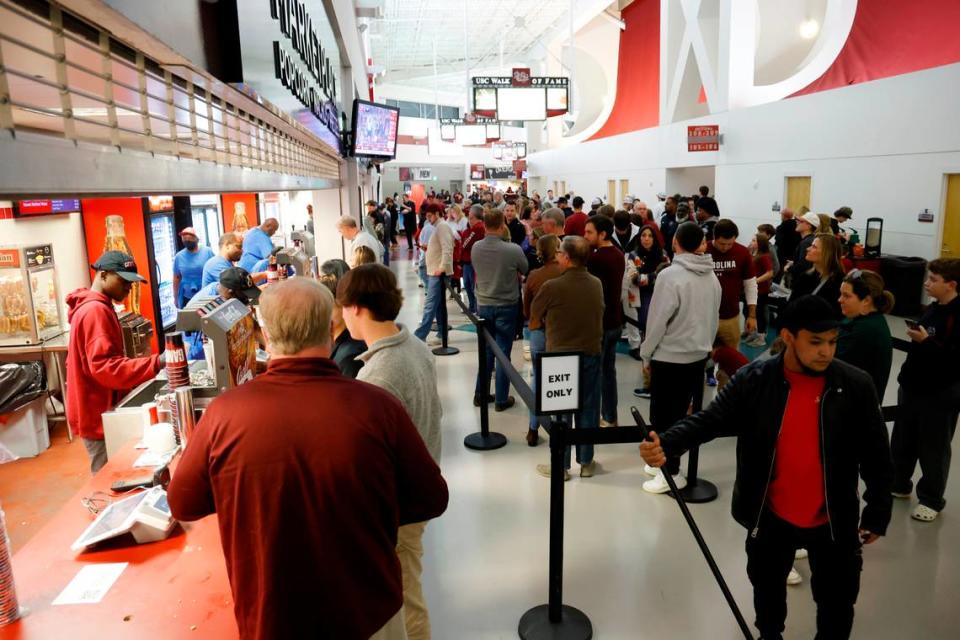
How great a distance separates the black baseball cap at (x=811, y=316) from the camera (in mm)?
2234

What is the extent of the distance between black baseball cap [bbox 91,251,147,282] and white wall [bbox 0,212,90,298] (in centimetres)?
309

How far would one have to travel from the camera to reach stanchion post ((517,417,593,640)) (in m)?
2.90

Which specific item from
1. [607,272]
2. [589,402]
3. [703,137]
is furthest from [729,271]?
[703,137]

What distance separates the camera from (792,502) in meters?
2.40

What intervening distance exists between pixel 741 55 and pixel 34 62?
1395 centimetres

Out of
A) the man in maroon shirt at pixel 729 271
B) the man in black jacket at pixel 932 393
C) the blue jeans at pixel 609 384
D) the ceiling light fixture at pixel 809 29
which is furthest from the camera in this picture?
the ceiling light fixture at pixel 809 29

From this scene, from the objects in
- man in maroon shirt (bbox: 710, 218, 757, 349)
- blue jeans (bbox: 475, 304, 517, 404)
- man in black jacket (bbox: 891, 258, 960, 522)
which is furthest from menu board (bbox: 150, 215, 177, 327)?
man in black jacket (bbox: 891, 258, 960, 522)

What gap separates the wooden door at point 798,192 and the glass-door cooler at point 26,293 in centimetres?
1116

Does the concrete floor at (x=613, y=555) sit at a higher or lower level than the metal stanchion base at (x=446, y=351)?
lower

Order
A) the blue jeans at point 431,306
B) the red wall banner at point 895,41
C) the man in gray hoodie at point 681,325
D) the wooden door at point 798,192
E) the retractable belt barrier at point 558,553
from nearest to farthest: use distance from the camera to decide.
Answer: the retractable belt barrier at point 558,553 → the man in gray hoodie at point 681,325 → the blue jeans at point 431,306 → the red wall banner at point 895,41 → the wooden door at point 798,192

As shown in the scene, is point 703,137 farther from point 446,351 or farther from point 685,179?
point 446,351

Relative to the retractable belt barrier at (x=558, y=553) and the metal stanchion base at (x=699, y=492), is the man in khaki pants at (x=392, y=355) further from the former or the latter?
the metal stanchion base at (x=699, y=492)

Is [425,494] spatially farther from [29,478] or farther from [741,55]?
[741,55]

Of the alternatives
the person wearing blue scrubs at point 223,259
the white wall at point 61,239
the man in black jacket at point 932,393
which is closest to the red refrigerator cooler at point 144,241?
the white wall at point 61,239
